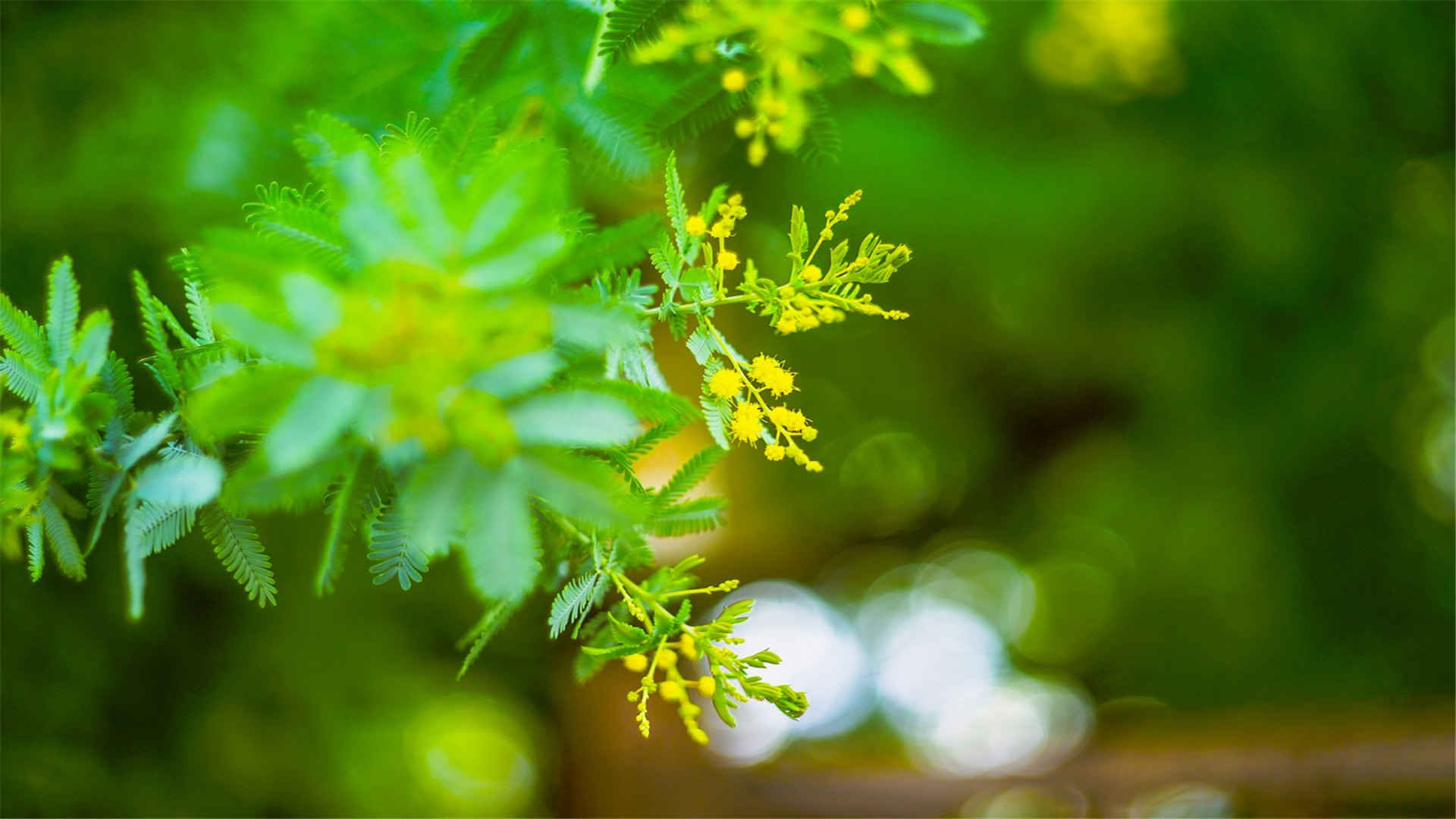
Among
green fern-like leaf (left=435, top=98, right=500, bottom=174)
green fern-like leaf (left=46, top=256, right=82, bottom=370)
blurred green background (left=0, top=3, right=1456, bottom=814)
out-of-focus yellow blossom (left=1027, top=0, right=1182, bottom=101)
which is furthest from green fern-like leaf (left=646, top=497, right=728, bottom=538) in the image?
out-of-focus yellow blossom (left=1027, top=0, right=1182, bottom=101)

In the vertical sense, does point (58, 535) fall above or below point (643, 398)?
below

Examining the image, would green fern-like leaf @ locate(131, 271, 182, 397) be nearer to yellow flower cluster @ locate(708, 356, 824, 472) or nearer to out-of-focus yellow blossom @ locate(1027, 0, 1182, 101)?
yellow flower cluster @ locate(708, 356, 824, 472)

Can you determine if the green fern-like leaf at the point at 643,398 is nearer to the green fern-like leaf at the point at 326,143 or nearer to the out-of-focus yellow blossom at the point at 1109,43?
the green fern-like leaf at the point at 326,143

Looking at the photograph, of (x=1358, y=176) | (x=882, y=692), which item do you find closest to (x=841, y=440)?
(x=882, y=692)

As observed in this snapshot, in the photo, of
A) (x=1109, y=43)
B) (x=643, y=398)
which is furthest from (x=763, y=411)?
(x=1109, y=43)

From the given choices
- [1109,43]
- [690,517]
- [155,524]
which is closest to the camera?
[155,524]

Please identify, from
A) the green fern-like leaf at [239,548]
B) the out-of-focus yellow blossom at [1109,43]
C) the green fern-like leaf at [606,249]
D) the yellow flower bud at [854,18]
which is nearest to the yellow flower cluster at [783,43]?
the yellow flower bud at [854,18]

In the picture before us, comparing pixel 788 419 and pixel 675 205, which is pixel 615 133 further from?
pixel 788 419

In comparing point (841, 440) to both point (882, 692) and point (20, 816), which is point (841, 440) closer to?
point (882, 692)
